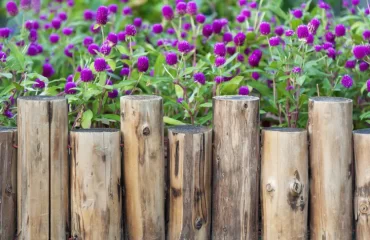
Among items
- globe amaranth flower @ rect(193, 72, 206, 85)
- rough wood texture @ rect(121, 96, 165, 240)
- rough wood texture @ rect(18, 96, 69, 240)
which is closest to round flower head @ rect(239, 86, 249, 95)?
globe amaranth flower @ rect(193, 72, 206, 85)

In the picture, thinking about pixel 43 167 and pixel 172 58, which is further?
pixel 172 58

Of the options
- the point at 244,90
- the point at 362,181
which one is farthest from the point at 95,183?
the point at 362,181

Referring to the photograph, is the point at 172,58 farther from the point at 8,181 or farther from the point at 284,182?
the point at 8,181

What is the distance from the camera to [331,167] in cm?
273

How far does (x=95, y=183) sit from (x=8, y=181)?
344 mm

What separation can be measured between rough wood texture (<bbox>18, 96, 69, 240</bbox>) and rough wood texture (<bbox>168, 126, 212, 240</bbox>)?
0.39 meters

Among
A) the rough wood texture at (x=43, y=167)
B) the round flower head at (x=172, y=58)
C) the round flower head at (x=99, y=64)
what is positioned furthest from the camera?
the round flower head at (x=172, y=58)

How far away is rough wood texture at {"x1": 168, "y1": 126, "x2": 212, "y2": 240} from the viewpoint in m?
2.71

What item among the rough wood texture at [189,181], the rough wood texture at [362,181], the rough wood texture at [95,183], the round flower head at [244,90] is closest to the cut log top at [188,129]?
the rough wood texture at [189,181]

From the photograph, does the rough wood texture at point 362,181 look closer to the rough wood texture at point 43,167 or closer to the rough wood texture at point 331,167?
the rough wood texture at point 331,167

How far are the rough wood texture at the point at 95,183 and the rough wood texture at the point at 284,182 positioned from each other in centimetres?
55

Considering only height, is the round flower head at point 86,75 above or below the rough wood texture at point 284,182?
above

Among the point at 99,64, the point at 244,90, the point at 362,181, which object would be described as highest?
the point at 99,64

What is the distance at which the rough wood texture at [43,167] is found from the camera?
2.62 meters
